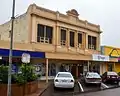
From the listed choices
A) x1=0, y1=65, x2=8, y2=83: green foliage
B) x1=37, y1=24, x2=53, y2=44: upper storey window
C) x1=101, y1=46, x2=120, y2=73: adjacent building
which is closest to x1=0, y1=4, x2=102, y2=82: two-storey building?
x1=37, y1=24, x2=53, y2=44: upper storey window

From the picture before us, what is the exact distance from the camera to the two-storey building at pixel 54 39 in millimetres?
28719

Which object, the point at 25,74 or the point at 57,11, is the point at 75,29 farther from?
the point at 25,74

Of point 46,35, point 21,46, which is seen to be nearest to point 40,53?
point 21,46

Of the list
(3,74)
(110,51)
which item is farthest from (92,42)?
(3,74)

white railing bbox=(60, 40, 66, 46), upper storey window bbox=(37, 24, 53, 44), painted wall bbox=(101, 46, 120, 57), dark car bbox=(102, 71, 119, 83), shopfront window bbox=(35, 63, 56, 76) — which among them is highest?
upper storey window bbox=(37, 24, 53, 44)

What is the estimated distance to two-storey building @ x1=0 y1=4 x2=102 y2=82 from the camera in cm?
2872

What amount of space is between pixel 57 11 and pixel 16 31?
239 inches

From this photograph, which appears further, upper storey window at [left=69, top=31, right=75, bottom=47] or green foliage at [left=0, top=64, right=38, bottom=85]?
upper storey window at [left=69, top=31, right=75, bottom=47]

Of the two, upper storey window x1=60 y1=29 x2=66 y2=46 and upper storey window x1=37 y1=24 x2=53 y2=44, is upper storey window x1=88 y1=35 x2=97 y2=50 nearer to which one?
upper storey window x1=60 y1=29 x2=66 y2=46

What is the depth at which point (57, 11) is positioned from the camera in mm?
32781

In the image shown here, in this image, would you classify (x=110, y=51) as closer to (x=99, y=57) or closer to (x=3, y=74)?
(x=99, y=57)

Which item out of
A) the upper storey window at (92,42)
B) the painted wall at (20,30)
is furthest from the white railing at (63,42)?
the upper storey window at (92,42)

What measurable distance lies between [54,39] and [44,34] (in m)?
1.77

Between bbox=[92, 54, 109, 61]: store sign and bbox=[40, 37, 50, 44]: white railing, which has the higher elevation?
bbox=[40, 37, 50, 44]: white railing
